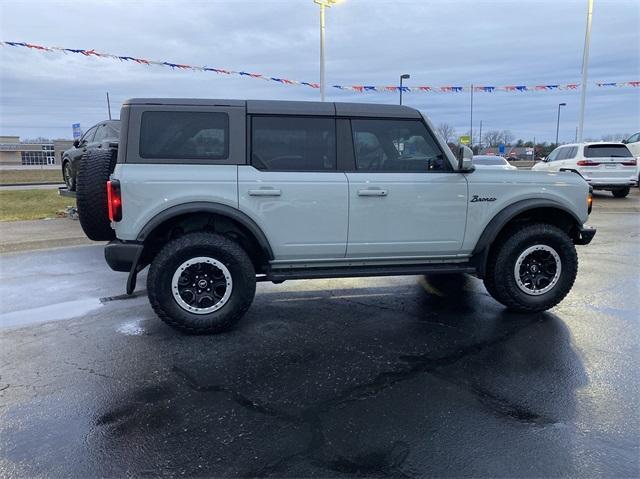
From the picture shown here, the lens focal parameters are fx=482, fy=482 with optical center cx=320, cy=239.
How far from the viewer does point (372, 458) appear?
2605mm

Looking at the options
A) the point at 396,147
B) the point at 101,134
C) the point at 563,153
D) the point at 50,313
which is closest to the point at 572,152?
the point at 563,153

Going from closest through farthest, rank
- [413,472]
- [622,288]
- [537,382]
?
[413,472] < [537,382] < [622,288]

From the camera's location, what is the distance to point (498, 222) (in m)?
4.82

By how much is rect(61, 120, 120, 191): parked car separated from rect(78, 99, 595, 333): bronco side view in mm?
6331

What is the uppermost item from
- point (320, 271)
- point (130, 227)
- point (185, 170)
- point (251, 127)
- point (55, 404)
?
point (251, 127)

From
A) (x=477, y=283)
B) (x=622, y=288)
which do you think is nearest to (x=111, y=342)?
(x=477, y=283)

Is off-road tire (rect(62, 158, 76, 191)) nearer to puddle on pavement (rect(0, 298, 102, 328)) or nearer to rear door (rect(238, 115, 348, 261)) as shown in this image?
puddle on pavement (rect(0, 298, 102, 328))

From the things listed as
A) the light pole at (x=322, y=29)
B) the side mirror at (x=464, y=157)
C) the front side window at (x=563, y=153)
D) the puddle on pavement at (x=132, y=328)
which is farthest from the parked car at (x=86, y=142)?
the front side window at (x=563, y=153)

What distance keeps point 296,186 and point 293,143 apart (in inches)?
17.3

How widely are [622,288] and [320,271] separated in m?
3.88

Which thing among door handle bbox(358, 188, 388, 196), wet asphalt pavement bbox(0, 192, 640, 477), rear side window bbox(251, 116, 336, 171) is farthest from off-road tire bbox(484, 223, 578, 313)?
rear side window bbox(251, 116, 336, 171)

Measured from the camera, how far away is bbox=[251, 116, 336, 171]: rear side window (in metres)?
4.50

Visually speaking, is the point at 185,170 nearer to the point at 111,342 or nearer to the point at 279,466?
the point at 111,342

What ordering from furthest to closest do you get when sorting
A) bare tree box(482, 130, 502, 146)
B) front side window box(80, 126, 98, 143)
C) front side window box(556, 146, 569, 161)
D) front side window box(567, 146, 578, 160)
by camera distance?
1. bare tree box(482, 130, 502, 146)
2. front side window box(556, 146, 569, 161)
3. front side window box(567, 146, 578, 160)
4. front side window box(80, 126, 98, 143)
